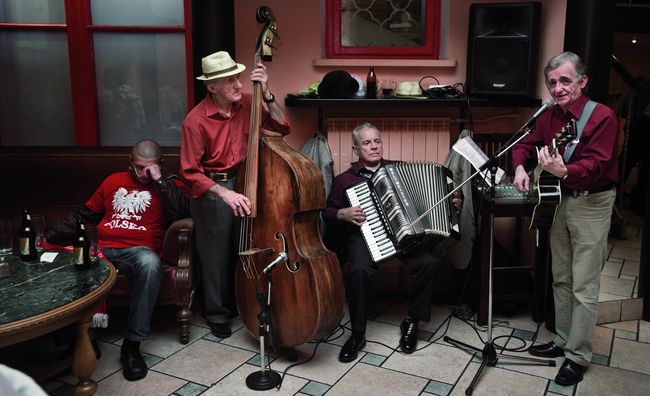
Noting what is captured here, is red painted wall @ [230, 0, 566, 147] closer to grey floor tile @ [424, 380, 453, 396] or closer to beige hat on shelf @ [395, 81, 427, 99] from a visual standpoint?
beige hat on shelf @ [395, 81, 427, 99]

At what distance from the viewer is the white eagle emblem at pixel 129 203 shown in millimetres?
3137

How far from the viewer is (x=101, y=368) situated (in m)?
2.87

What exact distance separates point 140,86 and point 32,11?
83cm

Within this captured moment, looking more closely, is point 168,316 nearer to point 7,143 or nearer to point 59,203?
point 59,203

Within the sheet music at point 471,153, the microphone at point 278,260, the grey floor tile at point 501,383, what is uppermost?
the sheet music at point 471,153

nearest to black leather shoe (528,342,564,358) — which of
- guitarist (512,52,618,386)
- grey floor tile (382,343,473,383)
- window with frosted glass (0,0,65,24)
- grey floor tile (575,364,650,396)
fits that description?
guitarist (512,52,618,386)

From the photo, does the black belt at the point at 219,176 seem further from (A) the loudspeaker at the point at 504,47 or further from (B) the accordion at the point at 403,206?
(A) the loudspeaker at the point at 504,47

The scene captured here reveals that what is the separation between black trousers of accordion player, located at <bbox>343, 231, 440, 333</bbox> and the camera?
9.98 ft

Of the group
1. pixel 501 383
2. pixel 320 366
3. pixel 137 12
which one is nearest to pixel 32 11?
pixel 137 12

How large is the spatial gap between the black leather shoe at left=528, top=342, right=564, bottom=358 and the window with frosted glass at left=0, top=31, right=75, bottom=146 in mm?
3171

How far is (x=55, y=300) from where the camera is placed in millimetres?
2236

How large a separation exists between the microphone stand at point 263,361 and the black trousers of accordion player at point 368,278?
519 millimetres

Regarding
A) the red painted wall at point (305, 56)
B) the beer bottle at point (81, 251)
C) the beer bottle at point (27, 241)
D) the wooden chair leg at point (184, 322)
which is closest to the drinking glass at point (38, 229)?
the beer bottle at point (27, 241)

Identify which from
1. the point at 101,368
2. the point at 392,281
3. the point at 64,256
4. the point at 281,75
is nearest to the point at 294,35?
the point at 281,75
